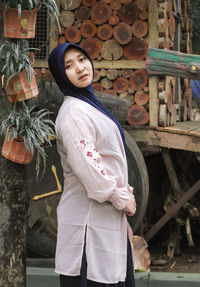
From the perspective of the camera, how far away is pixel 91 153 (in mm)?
3082

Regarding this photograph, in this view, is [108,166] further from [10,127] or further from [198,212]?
[198,212]

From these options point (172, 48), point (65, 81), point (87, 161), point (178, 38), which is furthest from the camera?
point (178, 38)

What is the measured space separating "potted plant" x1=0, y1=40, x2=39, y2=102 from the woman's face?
0.84ft

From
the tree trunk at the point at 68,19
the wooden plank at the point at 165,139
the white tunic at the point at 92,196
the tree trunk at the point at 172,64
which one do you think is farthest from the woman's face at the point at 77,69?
the tree trunk at the point at 68,19

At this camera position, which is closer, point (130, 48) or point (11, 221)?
point (11, 221)

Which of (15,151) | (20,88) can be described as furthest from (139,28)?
(15,151)

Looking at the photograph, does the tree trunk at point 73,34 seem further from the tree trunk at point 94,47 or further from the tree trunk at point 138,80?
the tree trunk at point 138,80

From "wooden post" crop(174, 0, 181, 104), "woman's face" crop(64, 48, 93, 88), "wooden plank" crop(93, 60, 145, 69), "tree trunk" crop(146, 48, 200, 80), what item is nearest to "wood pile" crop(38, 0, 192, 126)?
"wooden plank" crop(93, 60, 145, 69)

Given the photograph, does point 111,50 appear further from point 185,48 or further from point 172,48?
point 185,48

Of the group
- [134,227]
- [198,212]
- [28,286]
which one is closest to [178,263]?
[198,212]

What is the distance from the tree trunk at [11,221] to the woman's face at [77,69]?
56cm

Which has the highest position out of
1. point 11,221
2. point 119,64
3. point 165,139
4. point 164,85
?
point 119,64

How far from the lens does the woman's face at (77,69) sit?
3326mm

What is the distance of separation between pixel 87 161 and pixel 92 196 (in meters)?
0.20
